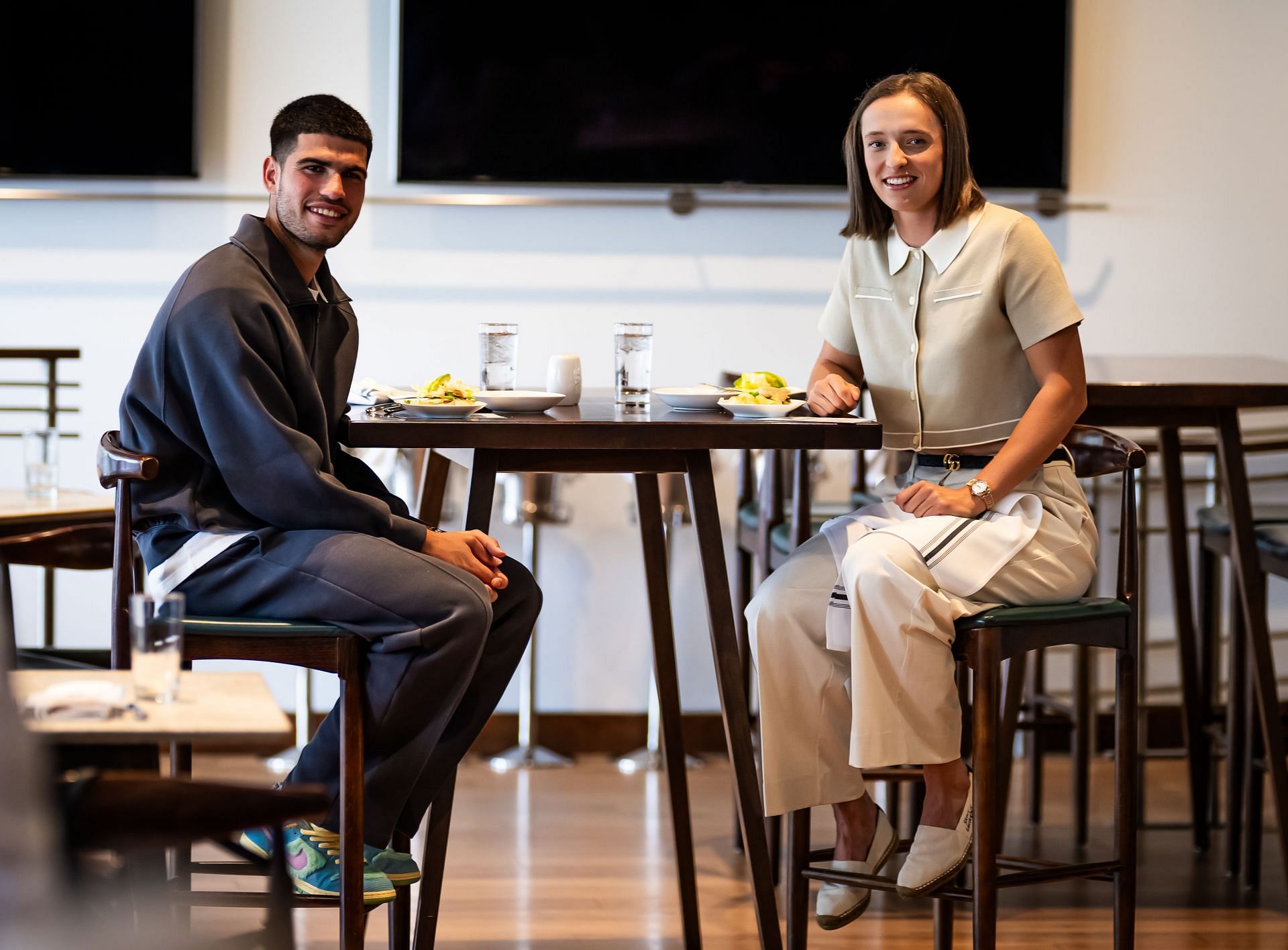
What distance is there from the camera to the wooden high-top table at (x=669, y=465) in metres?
2.01

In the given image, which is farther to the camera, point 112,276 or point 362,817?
point 112,276

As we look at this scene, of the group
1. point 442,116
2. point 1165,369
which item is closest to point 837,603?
point 1165,369

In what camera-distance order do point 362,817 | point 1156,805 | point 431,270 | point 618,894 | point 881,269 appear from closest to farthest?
point 362,817
point 881,269
point 618,894
point 1156,805
point 431,270

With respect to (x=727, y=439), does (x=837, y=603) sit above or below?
below

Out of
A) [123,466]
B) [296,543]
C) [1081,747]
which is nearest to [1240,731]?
[1081,747]

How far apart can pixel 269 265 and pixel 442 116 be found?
5.20ft

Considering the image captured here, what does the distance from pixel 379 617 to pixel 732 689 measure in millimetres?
559

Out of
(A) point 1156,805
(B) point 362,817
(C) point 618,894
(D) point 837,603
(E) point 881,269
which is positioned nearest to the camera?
(B) point 362,817

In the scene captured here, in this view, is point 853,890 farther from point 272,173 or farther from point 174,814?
point 272,173

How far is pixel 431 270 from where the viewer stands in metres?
3.79

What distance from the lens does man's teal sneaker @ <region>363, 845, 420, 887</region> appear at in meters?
2.05

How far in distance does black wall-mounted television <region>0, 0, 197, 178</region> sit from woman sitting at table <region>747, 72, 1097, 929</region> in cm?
194

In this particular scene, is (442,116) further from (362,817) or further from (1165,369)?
(362,817)

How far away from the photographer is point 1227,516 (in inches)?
119
